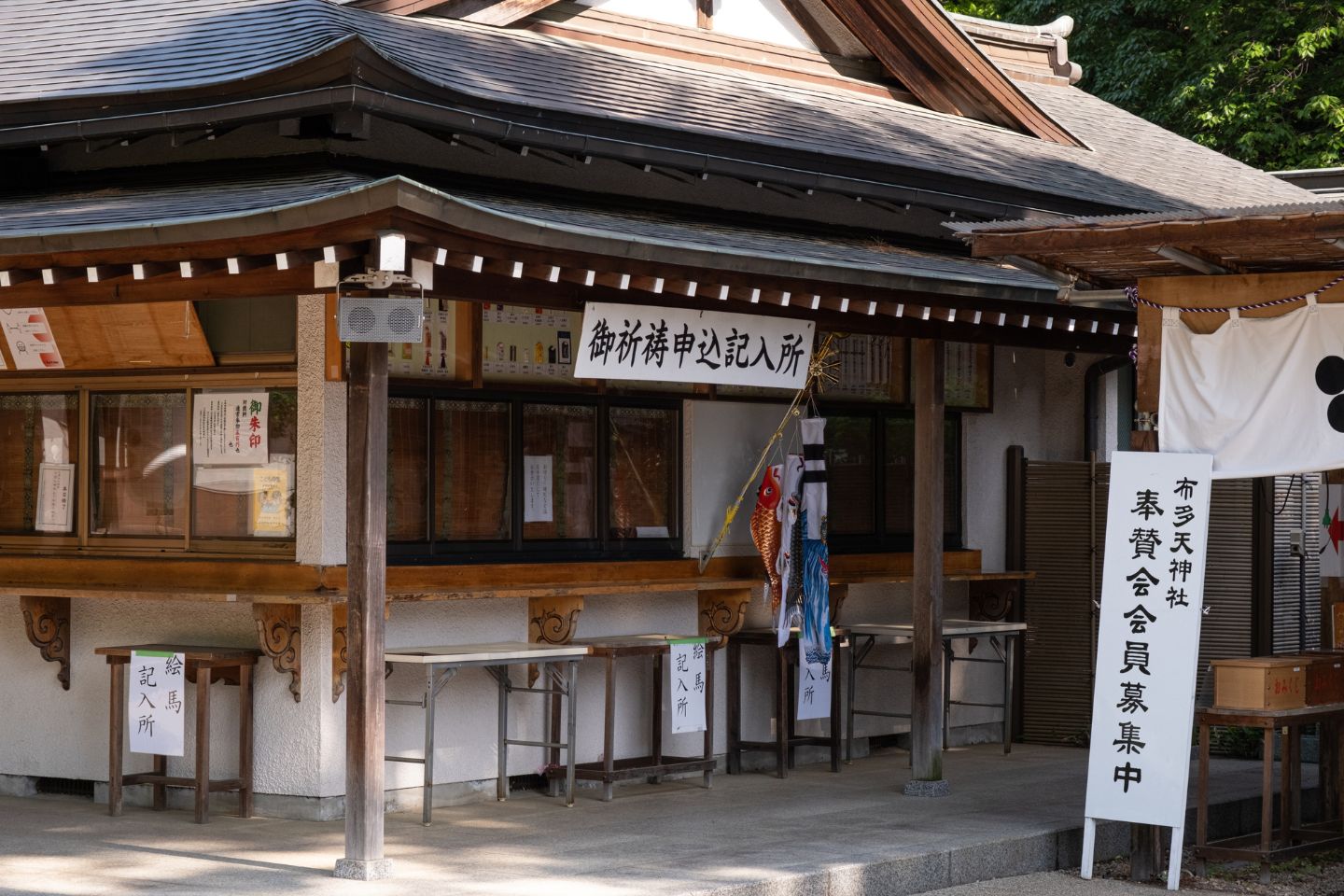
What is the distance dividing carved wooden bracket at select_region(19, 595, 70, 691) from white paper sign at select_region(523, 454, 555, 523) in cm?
252

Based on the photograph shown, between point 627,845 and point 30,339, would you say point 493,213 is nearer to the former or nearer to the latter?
point 627,845

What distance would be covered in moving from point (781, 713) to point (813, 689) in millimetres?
297

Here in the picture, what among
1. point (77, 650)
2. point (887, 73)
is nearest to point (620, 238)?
point (77, 650)

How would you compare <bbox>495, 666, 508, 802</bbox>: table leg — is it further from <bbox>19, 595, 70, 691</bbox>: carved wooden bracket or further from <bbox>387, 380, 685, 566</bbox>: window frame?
<bbox>19, 595, 70, 691</bbox>: carved wooden bracket

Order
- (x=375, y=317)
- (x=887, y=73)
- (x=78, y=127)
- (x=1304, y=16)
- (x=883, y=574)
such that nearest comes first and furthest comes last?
(x=375, y=317) → (x=78, y=127) → (x=883, y=574) → (x=887, y=73) → (x=1304, y=16)

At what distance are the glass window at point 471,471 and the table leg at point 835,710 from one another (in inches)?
95.8

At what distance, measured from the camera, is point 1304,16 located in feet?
78.4

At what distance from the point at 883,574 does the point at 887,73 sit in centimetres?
350

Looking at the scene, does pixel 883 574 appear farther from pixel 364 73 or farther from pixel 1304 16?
pixel 1304 16

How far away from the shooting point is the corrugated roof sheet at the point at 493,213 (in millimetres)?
7340

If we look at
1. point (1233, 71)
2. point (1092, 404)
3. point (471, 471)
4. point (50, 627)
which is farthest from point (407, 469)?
point (1233, 71)

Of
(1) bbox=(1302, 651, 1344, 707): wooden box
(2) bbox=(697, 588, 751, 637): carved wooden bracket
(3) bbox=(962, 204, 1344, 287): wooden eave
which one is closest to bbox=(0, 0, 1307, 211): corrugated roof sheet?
Result: (3) bbox=(962, 204, 1344, 287): wooden eave

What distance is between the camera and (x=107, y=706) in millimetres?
9547

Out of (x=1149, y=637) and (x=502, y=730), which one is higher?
(x=1149, y=637)
